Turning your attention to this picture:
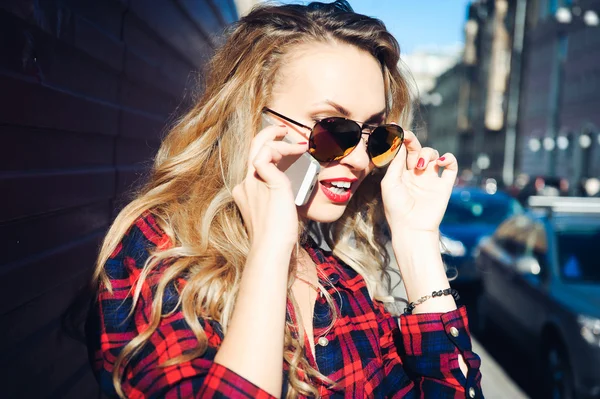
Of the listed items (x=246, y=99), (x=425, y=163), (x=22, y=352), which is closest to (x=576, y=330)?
(x=425, y=163)

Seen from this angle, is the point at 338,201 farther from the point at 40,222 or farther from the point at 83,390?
the point at 83,390

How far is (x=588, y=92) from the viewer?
30.0 meters

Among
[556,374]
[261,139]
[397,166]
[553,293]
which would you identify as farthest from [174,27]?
[556,374]

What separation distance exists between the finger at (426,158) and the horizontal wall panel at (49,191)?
48.1 inches

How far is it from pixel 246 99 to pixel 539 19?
42.8 metres

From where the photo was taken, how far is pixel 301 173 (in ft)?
6.04

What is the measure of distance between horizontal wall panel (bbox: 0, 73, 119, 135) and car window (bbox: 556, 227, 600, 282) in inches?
163

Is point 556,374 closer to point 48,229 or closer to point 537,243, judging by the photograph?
point 537,243

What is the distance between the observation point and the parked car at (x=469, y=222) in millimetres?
9352

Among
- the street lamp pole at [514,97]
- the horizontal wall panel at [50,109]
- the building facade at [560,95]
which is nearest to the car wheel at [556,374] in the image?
the horizontal wall panel at [50,109]

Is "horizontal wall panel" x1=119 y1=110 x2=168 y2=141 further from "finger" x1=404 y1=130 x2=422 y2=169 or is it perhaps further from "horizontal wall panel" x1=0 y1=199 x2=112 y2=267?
"finger" x1=404 y1=130 x2=422 y2=169

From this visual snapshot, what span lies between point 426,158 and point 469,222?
840 centimetres

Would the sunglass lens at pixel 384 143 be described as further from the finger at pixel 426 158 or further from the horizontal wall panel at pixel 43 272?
the horizontal wall panel at pixel 43 272

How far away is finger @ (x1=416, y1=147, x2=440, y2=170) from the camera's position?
85.1 inches
